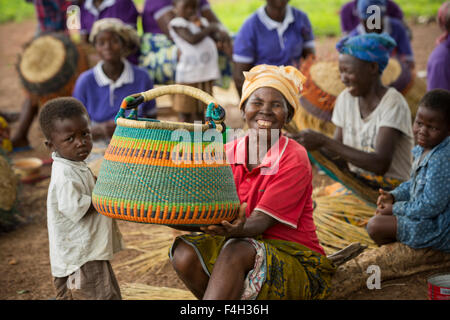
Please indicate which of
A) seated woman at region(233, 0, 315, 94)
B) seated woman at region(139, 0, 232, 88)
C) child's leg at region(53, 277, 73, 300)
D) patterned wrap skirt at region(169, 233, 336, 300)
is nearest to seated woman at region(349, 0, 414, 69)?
seated woman at region(233, 0, 315, 94)

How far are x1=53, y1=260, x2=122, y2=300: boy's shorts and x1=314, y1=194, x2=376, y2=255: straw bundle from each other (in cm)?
136

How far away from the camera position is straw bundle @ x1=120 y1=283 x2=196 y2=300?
279cm

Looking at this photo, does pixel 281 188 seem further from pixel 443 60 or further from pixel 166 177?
pixel 443 60

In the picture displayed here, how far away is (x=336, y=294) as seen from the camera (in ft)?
Result: 8.60

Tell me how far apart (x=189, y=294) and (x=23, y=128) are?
3705 mm

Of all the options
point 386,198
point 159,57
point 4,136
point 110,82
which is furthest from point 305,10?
point 386,198

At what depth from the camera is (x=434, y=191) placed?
2.69 metres

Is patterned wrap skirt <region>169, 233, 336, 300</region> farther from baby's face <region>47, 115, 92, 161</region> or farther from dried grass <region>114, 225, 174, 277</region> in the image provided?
dried grass <region>114, 225, 174, 277</region>

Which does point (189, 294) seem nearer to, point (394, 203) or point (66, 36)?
point (394, 203)

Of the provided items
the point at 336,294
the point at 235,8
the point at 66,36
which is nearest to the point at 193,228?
the point at 336,294

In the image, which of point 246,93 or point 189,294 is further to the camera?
point 189,294

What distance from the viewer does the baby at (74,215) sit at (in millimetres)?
2305

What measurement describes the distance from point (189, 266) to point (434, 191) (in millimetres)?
1231

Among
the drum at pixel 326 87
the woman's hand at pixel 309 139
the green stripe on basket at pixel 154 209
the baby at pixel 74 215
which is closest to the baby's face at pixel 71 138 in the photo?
the baby at pixel 74 215
